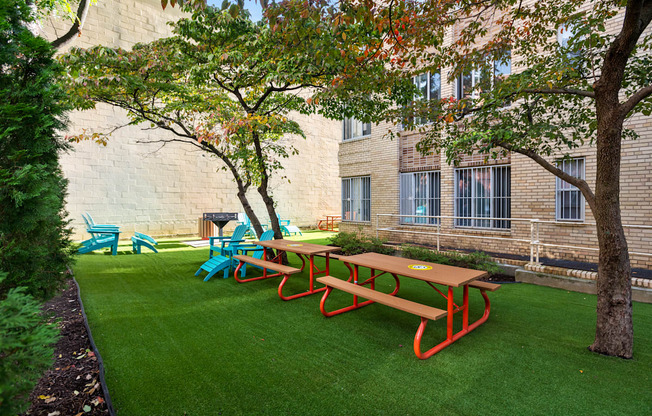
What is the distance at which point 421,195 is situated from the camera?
10.5 meters

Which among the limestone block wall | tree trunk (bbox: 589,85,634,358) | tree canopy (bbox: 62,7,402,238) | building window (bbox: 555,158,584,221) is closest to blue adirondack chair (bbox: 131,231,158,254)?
the limestone block wall

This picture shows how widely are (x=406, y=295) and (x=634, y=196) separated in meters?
5.34

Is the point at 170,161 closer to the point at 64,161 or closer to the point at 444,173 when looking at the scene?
the point at 64,161

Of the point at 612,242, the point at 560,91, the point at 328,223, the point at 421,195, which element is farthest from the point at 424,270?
the point at 328,223

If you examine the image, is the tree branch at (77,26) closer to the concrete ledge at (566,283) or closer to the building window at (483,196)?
the building window at (483,196)

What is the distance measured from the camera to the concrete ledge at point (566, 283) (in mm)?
5005

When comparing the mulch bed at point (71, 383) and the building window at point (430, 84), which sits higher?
the building window at point (430, 84)

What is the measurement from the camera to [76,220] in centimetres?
1109

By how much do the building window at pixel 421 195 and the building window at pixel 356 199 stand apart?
159 centimetres

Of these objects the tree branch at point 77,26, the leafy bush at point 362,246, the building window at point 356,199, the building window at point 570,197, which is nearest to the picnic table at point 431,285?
the leafy bush at point 362,246

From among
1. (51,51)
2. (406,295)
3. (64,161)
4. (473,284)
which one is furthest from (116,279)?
(64,161)

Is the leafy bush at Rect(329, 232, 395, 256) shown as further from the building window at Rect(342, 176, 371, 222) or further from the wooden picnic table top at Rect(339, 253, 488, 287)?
the wooden picnic table top at Rect(339, 253, 488, 287)

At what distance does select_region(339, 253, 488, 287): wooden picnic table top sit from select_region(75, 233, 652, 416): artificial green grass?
697 mm

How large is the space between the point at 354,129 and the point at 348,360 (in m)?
10.5
